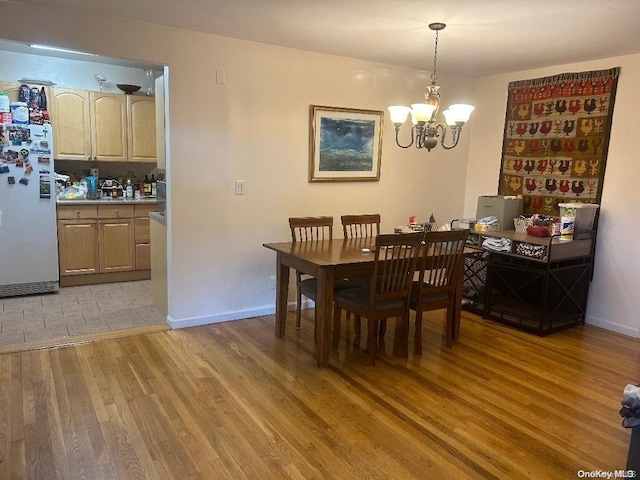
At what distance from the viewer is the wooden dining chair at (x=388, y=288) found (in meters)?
3.23

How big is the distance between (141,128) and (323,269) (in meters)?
3.49

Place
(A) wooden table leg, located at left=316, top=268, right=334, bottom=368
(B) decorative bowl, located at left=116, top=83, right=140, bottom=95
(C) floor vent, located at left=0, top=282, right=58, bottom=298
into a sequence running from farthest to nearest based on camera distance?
(B) decorative bowl, located at left=116, top=83, right=140, bottom=95 → (C) floor vent, located at left=0, top=282, right=58, bottom=298 → (A) wooden table leg, located at left=316, top=268, right=334, bottom=368

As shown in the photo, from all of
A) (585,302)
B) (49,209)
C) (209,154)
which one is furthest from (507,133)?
(49,209)

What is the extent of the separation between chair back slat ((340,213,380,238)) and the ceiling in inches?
56.1

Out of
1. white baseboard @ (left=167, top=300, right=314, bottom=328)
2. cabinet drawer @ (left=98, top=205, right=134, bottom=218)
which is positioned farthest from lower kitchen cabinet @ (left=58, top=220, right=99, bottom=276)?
white baseboard @ (left=167, top=300, right=314, bottom=328)

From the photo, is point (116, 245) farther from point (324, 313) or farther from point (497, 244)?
point (497, 244)

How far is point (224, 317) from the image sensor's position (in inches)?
165

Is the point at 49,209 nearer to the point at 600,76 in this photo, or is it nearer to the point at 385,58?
the point at 385,58

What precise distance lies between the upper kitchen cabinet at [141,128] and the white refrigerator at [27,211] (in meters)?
1.00

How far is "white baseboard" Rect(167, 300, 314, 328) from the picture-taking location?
3.97 m

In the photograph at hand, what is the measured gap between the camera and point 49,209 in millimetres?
4707

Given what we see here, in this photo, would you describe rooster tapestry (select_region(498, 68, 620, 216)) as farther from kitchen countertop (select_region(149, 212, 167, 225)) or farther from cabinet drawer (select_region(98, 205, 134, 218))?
cabinet drawer (select_region(98, 205, 134, 218))

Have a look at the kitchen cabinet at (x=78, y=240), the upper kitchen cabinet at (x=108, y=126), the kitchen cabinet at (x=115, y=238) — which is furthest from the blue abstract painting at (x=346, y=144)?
the kitchen cabinet at (x=78, y=240)

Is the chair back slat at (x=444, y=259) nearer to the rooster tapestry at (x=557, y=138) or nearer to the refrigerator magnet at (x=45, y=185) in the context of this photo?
the rooster tapestry at (x=557, y=138)
